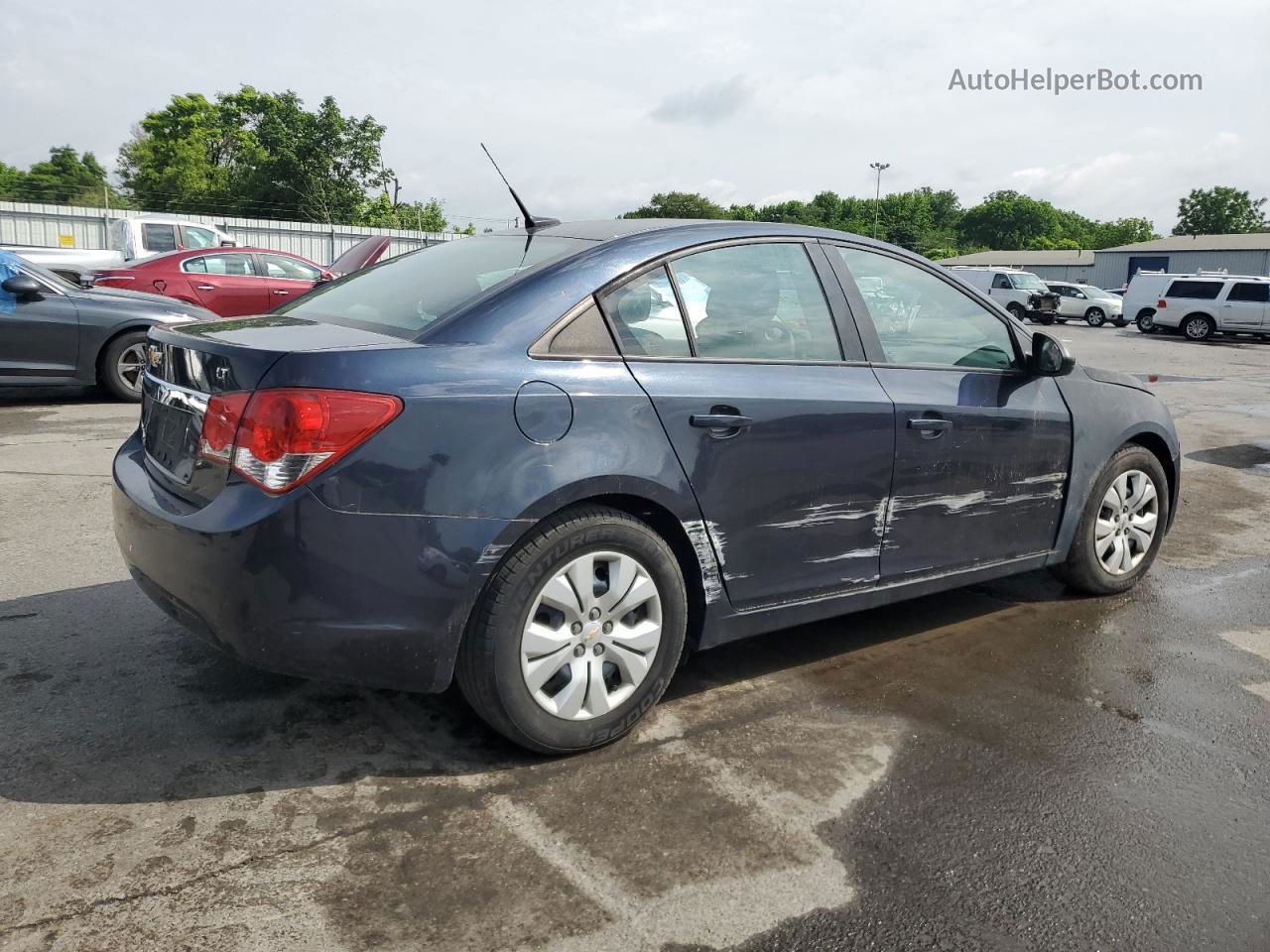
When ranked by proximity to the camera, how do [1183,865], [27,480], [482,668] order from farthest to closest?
[27,480], [482,668], [1183,865]

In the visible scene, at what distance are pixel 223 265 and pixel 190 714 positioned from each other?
453 inches

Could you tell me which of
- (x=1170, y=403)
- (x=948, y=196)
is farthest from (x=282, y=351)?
(x=948, y=196)

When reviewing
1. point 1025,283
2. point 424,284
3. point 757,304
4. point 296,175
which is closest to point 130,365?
point 424,284

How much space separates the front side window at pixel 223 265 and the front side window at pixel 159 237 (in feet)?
27.2

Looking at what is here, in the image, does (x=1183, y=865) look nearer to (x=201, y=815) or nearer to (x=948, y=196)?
(x=201, y=815)

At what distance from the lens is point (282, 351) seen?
8.81 feet

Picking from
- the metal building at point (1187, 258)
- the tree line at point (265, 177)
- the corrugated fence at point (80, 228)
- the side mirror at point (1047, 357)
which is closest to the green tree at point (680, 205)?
the tree line at point (265, 177)

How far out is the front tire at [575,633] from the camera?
279cm

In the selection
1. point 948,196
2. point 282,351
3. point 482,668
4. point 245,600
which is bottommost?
point 482,668

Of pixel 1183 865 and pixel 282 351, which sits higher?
pixel 282 351

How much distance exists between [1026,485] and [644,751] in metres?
1.99

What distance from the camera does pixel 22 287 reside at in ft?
28.2

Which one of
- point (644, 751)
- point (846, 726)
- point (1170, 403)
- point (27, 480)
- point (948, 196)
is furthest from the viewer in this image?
point (948, 196)

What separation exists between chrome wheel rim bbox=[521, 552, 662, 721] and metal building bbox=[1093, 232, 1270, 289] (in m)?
67.5
